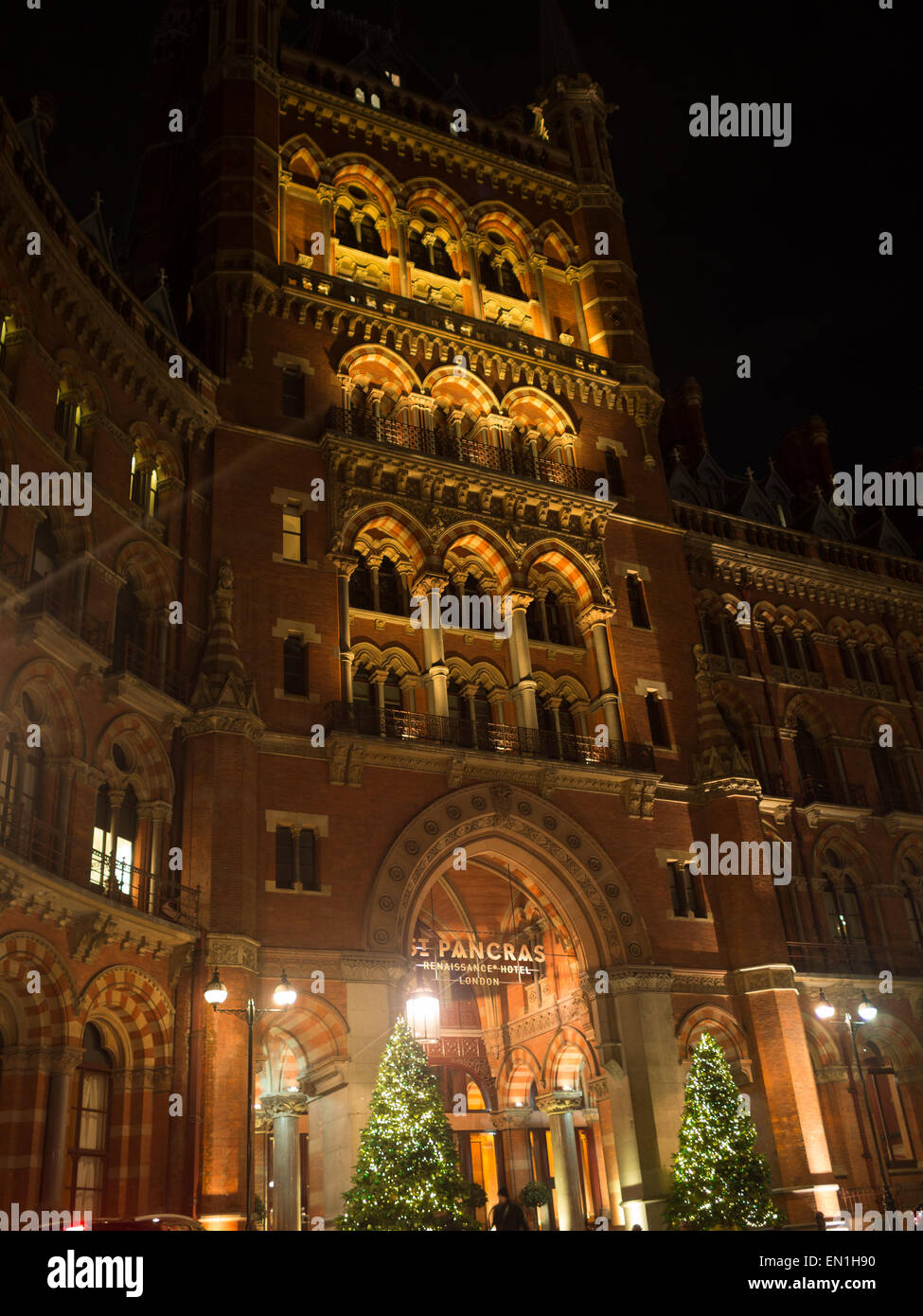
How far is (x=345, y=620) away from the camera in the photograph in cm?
3172

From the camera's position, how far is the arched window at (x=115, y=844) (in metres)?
24.1

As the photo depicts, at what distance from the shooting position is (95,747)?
24609 mm

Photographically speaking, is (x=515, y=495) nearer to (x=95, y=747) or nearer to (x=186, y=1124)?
(x=95, y=747)

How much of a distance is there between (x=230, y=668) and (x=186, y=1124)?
10.7m

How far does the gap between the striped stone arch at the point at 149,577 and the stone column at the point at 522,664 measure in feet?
34.1

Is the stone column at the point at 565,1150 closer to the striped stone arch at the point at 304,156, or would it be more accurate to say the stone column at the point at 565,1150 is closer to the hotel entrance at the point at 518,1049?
the hotel entrance at the point at 518,1049

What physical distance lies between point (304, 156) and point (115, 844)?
25.7 m

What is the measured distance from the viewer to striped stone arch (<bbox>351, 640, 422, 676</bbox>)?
1272 inches

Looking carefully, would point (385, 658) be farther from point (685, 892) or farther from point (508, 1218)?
point (508, 1218)

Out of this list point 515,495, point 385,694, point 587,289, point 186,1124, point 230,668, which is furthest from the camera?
point 587,289

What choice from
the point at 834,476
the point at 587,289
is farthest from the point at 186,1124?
the point at 834,476

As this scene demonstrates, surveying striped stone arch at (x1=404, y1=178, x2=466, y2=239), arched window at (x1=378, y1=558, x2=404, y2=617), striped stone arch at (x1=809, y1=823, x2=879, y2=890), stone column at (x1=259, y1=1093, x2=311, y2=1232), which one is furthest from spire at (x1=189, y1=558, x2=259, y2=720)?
striped stone arch at (x1=809, y1=823, x2=879, y2=890)

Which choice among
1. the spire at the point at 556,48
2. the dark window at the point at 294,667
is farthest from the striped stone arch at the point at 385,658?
the spire at the point at 556,48
